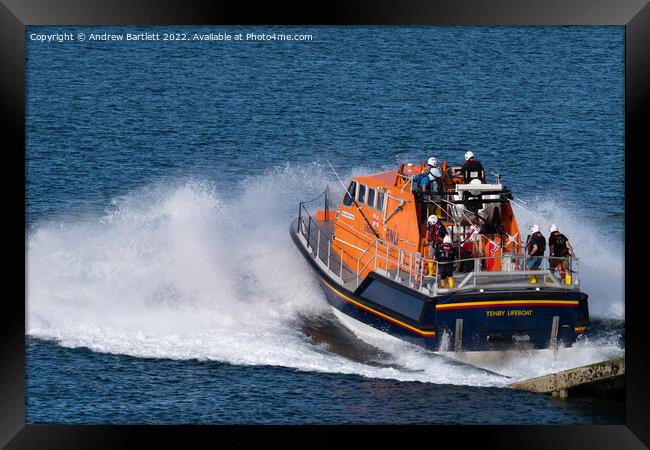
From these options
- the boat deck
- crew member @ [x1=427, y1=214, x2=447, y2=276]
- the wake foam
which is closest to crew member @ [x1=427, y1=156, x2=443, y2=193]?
crew member @ [x1=427, y1=214, x2=447, y2=276]

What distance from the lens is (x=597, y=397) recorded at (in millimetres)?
23422

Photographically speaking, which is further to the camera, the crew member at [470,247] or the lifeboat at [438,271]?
the crew member at [470,247]

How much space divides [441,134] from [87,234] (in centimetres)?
1161

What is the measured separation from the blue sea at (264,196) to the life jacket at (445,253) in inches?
66.5

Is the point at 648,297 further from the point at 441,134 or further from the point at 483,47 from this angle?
the point at 483,47

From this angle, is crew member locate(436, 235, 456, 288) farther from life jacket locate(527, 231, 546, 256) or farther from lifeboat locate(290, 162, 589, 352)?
life jacket locate(527, 231, 546, 256)

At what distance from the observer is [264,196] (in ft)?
111

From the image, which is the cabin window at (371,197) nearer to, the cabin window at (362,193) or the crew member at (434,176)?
the cabin window at (362,193)

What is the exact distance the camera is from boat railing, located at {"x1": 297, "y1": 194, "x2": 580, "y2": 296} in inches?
950

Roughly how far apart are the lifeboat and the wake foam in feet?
1.86

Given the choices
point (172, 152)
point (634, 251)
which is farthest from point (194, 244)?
point (634, 251)

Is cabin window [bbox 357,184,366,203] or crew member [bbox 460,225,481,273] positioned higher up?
cabin window [bbox 357,184,366,203]
